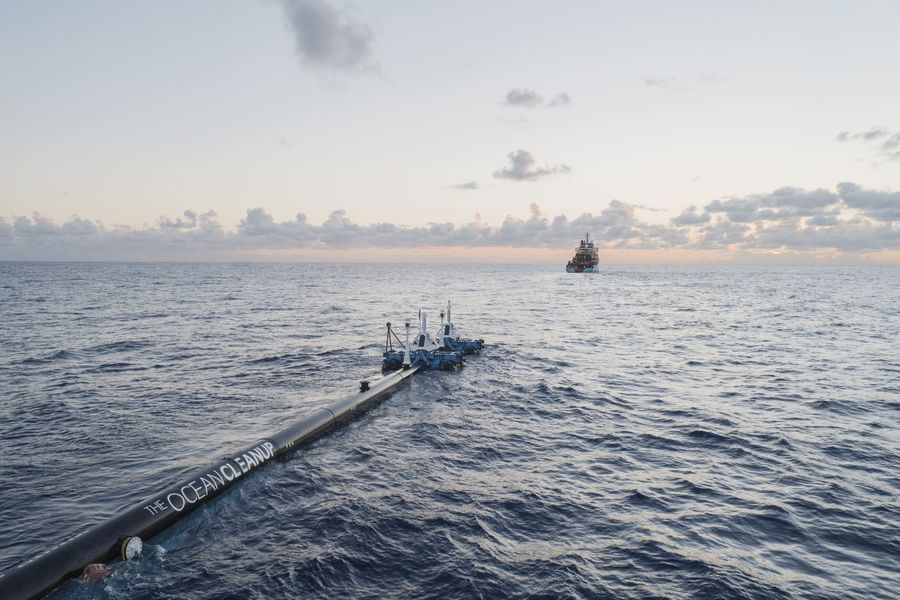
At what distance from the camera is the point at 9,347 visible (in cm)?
4275

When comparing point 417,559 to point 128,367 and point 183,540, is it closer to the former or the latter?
point 183,540

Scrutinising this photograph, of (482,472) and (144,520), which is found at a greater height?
(144,520)

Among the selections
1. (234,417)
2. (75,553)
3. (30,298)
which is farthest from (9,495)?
(30,298)

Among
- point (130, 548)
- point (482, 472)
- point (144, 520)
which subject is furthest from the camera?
point (482, 472)

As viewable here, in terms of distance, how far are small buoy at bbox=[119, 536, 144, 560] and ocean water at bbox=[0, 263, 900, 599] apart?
0.28 metres

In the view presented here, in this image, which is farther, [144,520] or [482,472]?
[482,472]

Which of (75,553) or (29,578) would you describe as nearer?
(29,578)

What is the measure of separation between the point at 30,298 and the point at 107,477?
97.2 m

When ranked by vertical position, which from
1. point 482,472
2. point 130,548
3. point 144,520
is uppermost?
point 144,520

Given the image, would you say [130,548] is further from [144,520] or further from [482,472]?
[482,472]

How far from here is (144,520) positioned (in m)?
14.2

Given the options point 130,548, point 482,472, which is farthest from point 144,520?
point 482,472

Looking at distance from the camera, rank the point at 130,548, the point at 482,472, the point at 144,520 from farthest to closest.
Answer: the point at 482,472
the point at 144,520
the point at 130,548

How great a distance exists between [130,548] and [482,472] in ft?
38.4
